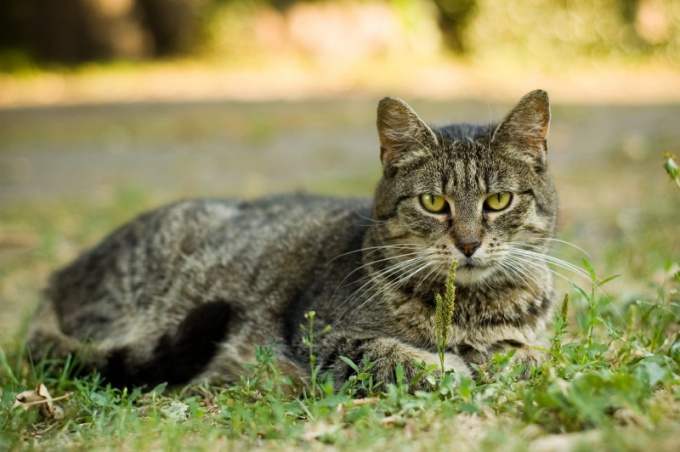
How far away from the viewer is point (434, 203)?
9.29 feet

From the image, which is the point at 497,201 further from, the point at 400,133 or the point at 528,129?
the point at 400,133

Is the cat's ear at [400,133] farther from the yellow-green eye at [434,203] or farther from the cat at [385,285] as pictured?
the yellow-green eye at [434,203]

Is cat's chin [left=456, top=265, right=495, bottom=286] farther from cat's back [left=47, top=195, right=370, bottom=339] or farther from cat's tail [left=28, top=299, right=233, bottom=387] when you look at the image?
cat's tail [left=28, top=299, right=233, bottom=387]

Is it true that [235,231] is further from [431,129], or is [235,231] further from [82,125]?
[82,125]

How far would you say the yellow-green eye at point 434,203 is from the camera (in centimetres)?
282

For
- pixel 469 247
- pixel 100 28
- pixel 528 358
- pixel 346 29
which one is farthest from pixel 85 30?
pixel 528 358

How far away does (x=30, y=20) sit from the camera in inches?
572

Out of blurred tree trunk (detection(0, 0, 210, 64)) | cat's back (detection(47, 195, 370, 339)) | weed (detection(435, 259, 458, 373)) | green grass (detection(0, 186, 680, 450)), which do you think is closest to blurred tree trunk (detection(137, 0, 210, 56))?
blurred tree trunk (detection(0, 0, 210, 64))

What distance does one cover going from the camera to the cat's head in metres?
2.73

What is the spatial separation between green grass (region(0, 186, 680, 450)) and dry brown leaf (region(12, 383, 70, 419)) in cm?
4

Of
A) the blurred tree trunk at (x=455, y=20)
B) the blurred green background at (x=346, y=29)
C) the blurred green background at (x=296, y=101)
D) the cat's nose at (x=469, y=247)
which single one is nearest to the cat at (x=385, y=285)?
the cat's nose at (x=469, y=247)

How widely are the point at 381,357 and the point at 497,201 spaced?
2.42 ft

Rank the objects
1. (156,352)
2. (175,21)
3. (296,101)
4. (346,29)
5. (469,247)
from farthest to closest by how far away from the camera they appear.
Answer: (175,21)
(346,29)
(296,101)
(156,352)
(469,247)

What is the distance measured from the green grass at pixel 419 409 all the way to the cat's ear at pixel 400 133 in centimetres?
81
